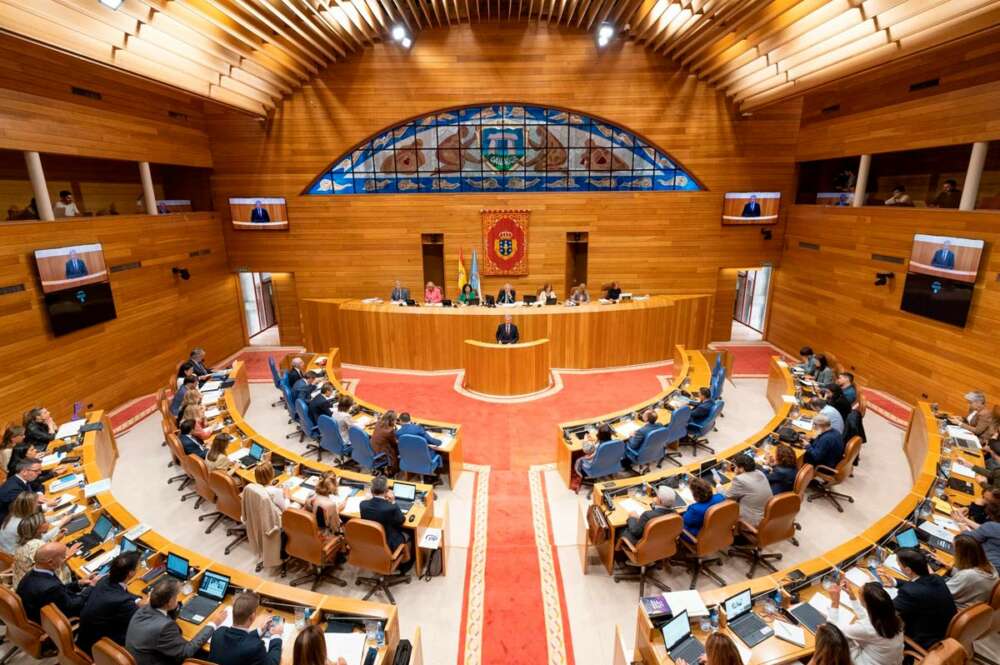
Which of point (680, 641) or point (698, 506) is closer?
point (680, 641)

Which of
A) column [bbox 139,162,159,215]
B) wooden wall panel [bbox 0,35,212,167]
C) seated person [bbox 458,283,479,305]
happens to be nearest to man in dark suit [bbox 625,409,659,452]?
seated person [bbox 458,283,479,305]

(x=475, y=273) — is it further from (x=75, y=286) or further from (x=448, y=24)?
(x=75, y=286)

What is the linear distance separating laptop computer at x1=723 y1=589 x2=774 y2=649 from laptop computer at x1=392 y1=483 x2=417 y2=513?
313cm

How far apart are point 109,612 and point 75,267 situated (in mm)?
7771

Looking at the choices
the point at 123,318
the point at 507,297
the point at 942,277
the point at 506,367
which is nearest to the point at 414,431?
the point at 506,367

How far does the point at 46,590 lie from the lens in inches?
146

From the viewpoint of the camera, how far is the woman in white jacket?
3.07 m

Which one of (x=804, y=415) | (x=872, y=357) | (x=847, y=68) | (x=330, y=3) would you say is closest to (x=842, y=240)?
(x=872, y=357)

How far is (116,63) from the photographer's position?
25.0 feet

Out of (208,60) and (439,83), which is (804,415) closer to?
(439,83)

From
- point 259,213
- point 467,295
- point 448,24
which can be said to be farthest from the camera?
point 259,213

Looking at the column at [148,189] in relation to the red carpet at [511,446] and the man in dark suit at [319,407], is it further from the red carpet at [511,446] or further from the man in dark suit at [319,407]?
the man in dark suit at [319,407]

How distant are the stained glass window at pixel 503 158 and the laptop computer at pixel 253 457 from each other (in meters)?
8.73

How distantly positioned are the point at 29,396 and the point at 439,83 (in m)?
10.6
